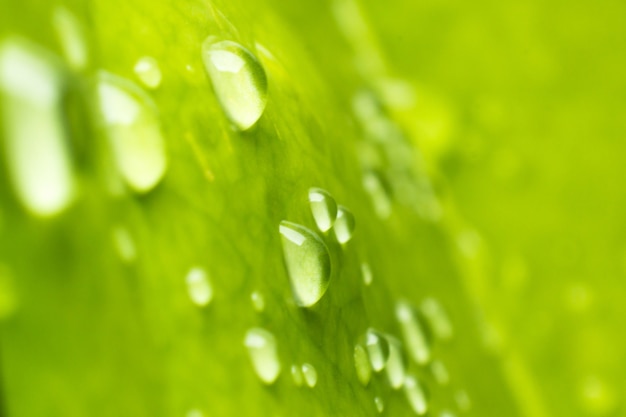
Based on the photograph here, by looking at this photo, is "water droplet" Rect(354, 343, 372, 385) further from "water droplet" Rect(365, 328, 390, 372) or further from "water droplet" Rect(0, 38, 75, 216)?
"water droplet" Rect(0, 38, 75, 216)

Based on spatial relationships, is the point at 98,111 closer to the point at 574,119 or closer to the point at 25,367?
the point at 25,367

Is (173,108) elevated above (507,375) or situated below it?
above

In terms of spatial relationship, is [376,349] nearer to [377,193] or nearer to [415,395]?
[415,395]

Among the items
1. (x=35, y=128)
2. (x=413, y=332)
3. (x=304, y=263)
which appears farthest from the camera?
(x=413, y=332)

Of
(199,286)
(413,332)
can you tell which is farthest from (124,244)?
(413,332)

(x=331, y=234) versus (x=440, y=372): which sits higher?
(x=331, y=234)

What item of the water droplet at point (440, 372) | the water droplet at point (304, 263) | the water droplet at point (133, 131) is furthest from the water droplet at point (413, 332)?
the water droplet at point (133, 131)

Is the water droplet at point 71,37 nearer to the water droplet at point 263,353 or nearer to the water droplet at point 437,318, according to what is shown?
the water droplet at point 263,353

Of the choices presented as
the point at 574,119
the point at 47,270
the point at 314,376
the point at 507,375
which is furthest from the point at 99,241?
the point at 574,119
